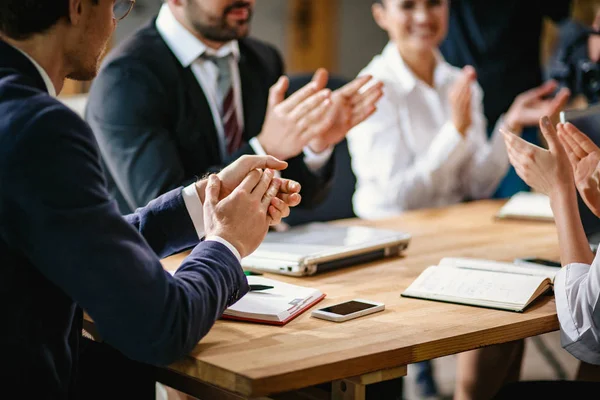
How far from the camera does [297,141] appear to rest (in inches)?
79.2

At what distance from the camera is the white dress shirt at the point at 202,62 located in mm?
2182

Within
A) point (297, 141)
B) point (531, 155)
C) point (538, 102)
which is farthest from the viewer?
point (538, 102)

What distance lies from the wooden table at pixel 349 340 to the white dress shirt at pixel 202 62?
53 centimetres

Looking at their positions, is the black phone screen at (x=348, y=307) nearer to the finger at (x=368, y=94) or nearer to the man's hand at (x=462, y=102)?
the finger at (x=368, y=94)

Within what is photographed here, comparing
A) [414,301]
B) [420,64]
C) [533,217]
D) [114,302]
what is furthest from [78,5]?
[420,64]

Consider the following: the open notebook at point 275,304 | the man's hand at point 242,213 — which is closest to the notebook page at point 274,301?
the open notebook at point 275,304

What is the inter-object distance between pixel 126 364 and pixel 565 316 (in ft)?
2.48

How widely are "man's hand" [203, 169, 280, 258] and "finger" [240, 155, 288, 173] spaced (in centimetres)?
4

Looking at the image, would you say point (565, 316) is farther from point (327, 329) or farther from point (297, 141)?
point (297, 141)

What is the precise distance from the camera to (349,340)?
1253 millimetres

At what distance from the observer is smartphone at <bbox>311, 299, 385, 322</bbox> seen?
53.5 inches

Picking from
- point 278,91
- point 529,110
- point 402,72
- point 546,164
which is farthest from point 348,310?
point 529,110

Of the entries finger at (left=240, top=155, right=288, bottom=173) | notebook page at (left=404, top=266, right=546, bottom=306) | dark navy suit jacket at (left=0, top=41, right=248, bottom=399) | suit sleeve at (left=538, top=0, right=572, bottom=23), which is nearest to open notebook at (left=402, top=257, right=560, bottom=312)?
notebook page at (left=404, top=266, right=546, bottom=306)

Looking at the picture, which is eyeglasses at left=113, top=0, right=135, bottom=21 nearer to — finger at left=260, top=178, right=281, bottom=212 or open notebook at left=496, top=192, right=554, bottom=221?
finger at left=260, top=178, right=281, bottom=212
